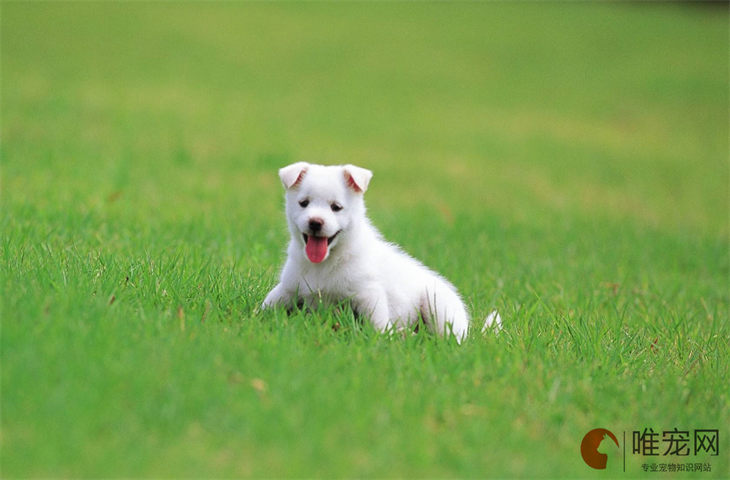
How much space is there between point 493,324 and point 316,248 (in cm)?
116

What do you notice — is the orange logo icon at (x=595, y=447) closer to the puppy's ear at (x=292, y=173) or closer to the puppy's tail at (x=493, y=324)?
the puppy's tail at (x=493, y=324)

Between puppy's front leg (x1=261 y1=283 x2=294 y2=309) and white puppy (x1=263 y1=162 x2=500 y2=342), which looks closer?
white puppy (x1=263 y1=162 x2=500 y2=342)

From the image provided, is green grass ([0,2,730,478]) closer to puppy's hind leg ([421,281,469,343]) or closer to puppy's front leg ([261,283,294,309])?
puppy's front leg ([261,283,294,309])

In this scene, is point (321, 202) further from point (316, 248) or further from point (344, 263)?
point (344, 263)

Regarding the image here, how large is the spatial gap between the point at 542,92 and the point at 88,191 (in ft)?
55.8

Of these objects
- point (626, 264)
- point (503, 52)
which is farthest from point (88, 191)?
point (503, 52)

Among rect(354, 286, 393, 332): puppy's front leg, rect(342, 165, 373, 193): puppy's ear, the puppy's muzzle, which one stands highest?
rect(342, 165, 373, 193): puppy's ear

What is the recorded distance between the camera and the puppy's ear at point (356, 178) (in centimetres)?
455

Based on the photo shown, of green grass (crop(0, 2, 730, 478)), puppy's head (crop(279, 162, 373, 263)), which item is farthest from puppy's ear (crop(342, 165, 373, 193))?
green grass (crop(0, 2, 730, 478))

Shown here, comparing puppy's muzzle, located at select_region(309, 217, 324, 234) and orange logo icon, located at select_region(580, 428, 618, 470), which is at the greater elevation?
puppy's muzzle, located at select_region(309, 217, 324, 234)

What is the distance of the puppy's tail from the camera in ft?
15.8

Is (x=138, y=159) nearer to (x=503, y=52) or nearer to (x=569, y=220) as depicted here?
(x=569, y=220)

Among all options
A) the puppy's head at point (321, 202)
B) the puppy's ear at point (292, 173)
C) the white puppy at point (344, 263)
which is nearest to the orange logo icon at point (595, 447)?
the white puppy at point (344, 263)

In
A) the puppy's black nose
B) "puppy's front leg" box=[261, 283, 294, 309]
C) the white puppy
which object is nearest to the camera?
the puppy's black nose
